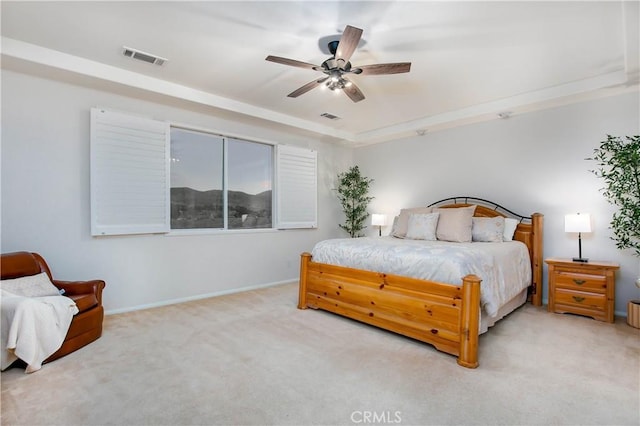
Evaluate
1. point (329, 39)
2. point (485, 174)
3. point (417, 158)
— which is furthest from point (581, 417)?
point (417, 158)

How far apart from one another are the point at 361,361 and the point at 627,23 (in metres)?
3.44

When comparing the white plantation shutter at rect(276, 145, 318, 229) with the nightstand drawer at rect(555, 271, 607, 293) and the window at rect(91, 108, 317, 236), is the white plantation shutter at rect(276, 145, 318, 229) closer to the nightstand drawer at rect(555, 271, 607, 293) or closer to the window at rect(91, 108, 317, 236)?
the window at rect(91, 108, 317, 236)

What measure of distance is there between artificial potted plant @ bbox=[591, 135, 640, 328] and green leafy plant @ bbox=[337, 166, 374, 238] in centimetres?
347

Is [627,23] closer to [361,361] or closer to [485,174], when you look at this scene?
[485,174]

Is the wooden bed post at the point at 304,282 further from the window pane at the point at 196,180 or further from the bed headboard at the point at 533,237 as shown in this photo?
the bed headboard at the point at 533,237

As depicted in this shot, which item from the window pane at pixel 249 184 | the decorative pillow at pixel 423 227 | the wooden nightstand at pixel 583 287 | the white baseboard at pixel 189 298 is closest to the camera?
the wooden nightstand at pixel 583 287

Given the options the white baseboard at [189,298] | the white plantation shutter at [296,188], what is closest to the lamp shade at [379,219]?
the white plantation shutter at [296,188]

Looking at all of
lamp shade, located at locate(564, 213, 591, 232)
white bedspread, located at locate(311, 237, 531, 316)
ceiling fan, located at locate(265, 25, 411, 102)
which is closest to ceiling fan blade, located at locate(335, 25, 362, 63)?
ceiling fan, located at locate(265, 25, 411, 102)

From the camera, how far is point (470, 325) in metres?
2.40

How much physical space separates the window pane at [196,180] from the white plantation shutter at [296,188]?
1010 mm

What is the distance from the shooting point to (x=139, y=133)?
3812 mm

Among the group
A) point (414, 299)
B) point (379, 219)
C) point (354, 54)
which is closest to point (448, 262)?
point (414, 299)

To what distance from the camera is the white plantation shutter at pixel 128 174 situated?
3531 millimetres

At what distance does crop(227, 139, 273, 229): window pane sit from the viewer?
4875 millimetres
